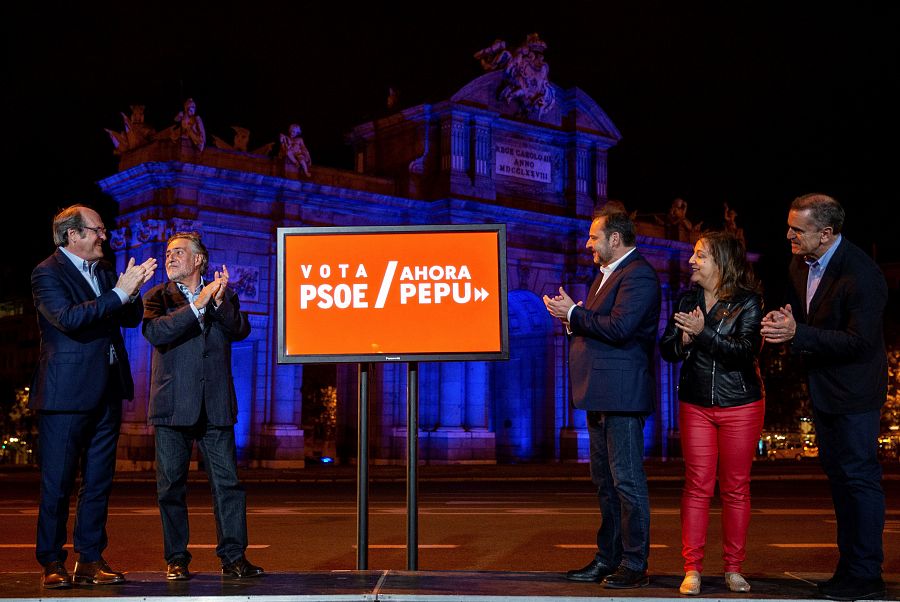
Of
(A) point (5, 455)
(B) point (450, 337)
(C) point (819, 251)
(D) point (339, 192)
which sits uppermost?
(D) point (339, 192)


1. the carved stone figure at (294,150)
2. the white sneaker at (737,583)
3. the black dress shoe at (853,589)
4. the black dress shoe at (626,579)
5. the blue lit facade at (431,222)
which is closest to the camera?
the black dress shoe at (853,589)

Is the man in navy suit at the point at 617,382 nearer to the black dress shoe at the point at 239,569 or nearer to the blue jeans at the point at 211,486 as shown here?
the black dress shoe at the point at 239,569

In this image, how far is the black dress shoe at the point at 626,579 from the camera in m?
7.26

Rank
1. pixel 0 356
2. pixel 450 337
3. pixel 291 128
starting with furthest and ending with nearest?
pixel 0 356 → pixel 291 128 → pixel 450 337

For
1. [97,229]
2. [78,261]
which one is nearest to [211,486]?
[78,261]

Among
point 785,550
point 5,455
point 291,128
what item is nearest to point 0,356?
point 5,455

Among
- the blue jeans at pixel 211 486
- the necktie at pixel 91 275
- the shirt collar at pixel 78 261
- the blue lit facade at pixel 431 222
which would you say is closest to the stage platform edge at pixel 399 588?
the blue jeans at pixel 211 486

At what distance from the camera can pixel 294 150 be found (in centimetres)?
3988

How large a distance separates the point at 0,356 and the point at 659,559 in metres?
98.1

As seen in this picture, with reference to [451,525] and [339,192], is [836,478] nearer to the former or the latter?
[451,525]

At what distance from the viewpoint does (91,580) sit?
7410 mm

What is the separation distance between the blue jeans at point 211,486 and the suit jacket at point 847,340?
385 cm

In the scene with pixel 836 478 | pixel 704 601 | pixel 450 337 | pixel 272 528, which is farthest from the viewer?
pixel 272 528

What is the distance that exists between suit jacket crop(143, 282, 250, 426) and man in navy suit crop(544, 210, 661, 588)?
2.29m
